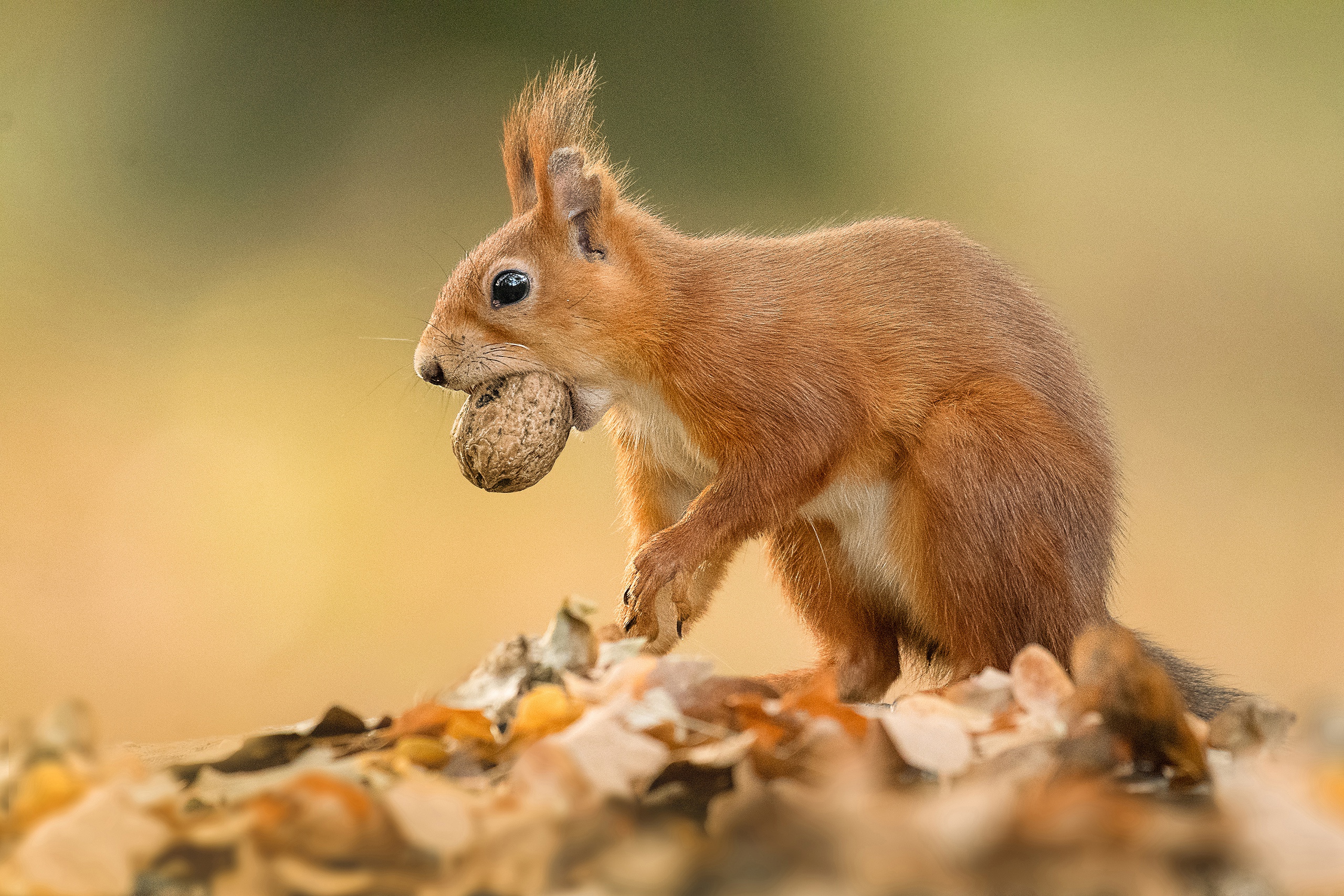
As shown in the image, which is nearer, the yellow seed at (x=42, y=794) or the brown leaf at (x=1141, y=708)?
the yellow seed at (x=42, y=794)

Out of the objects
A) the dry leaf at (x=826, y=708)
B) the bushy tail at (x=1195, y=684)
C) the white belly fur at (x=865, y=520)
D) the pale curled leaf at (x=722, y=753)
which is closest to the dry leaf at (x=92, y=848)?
the pale curled leaf at (x=722, y=753)

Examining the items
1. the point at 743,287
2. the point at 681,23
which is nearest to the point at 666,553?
the point at 743,287

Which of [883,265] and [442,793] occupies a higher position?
[883,265]

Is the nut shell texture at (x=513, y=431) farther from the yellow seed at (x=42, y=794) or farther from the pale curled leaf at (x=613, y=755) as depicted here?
the yellow seed at (x=42, y=794)

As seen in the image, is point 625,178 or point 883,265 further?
point 625,178

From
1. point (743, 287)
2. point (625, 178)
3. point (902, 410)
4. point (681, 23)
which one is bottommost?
point (902, 410)

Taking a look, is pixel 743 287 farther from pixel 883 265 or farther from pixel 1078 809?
pixel 1078 809

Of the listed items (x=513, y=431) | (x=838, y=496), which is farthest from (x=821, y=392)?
(x=513, y=431)
